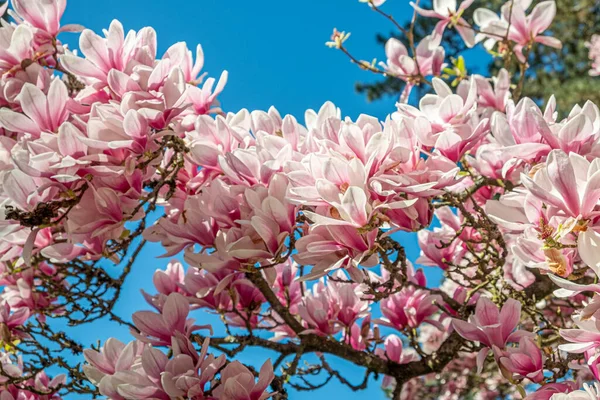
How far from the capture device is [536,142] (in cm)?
145

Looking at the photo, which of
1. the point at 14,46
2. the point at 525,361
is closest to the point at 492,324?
the point at 525,361

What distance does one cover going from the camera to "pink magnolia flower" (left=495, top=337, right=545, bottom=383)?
4.96ft

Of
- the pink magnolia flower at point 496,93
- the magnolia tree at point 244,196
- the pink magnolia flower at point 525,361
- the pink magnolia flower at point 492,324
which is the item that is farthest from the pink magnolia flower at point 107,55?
the pink magnolia flower at point 496,93

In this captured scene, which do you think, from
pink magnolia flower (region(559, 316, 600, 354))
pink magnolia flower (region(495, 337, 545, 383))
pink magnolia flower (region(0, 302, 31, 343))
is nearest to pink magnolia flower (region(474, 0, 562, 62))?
pink magnolia flower (region(495, 337, 545, 383))

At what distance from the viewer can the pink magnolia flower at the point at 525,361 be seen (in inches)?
59.6

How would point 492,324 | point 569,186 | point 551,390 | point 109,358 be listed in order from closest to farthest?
1. point 569,186
2. point 551,390
3. point 492,324
4. point 109,358

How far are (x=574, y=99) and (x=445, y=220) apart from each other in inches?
313

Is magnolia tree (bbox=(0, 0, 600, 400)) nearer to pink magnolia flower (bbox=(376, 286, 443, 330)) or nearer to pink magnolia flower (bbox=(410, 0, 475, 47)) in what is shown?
pink magnolia flower (bbox=(376, 286, 443, 330))

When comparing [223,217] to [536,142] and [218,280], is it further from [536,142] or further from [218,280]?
[536,142]

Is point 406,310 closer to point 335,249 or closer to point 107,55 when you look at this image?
point 335,249

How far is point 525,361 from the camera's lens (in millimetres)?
1516

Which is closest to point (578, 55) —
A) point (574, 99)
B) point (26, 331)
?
point (574, 99)

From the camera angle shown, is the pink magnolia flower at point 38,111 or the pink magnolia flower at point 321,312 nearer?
the pink magnolia flower at point 38,111

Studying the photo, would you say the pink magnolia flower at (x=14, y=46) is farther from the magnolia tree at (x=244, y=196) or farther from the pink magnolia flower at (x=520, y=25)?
the pink magnolia flower at (x=520, y=25)
